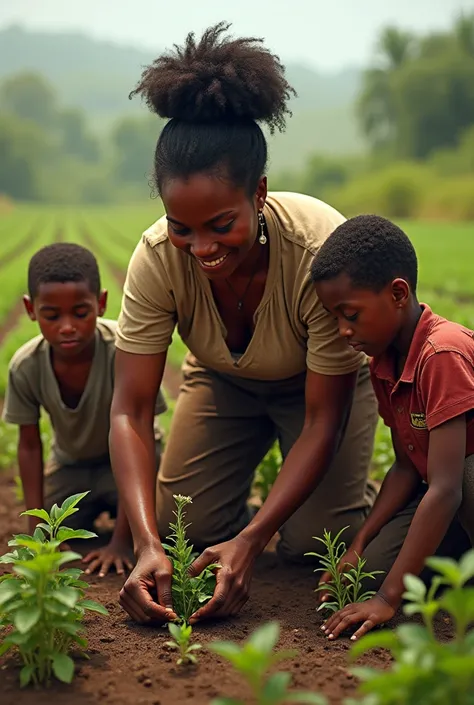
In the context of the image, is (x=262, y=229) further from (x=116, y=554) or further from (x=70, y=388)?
(x=116, y=554)

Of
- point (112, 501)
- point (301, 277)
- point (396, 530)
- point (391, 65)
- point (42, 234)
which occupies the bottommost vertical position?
point (42, 234)

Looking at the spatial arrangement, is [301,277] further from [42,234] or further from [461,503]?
[42,234]

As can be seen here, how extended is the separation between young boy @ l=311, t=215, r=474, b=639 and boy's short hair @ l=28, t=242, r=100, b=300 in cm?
110

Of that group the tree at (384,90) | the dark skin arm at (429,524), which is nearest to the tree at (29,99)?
the tree at (384,90)

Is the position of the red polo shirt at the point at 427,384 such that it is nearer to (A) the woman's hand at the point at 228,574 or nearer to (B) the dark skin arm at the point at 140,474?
(A) the woman's hand at the point at 228,574

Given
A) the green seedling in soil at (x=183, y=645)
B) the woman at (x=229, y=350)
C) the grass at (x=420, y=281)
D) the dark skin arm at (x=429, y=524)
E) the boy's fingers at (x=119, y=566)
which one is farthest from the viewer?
the grass at (x=420, y=281)

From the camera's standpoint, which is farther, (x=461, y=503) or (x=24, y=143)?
(x=24, y=143)

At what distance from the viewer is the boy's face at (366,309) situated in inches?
110

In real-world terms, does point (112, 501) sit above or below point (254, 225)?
below

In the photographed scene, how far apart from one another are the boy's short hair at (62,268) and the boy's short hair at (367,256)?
1.08 m

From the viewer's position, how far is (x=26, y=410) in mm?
3811

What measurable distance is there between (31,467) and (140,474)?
829mm

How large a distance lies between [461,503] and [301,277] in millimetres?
893

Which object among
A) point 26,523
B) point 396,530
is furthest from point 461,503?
point 26,523
